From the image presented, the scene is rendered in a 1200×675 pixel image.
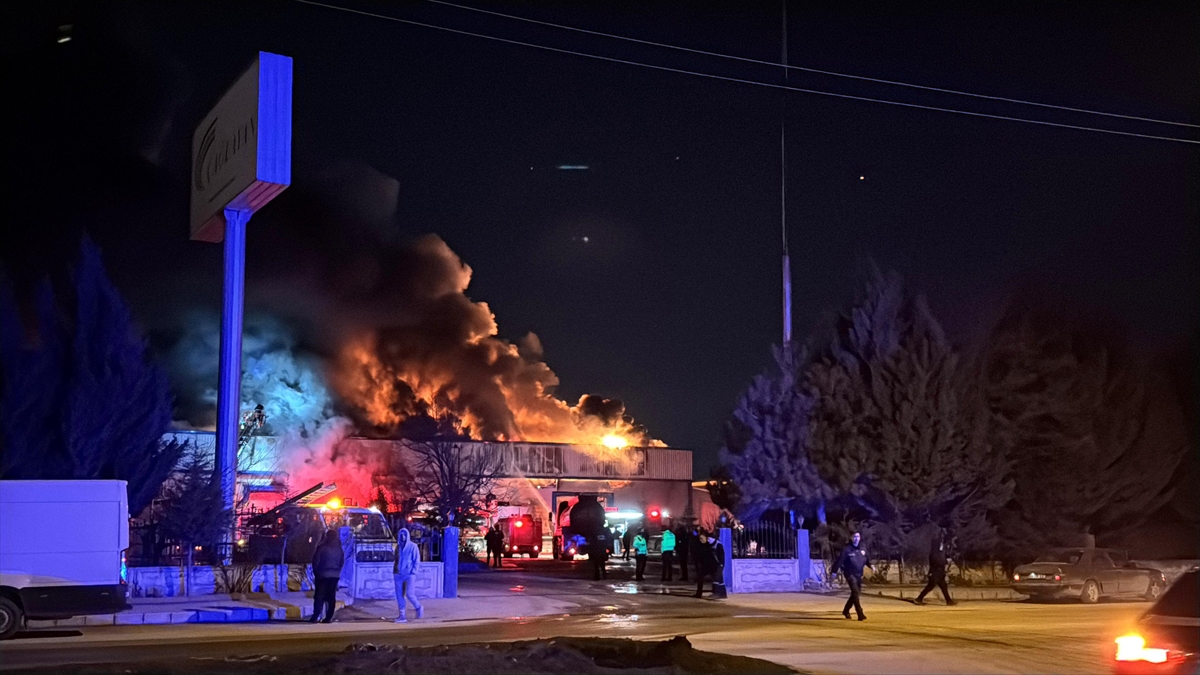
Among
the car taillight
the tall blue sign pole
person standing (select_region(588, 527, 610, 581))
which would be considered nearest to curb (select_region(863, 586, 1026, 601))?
person standing (select_region(588, 527, 610, 581))

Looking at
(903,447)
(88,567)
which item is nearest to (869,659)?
(88,567)

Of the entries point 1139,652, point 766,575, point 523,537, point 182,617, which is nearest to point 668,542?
point 766,575

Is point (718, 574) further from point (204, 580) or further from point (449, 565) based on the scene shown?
point (204, 580)

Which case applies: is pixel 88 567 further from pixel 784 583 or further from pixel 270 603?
pixel 784 583

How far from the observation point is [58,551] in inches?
619

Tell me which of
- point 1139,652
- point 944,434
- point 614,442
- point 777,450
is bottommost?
point 1139,652

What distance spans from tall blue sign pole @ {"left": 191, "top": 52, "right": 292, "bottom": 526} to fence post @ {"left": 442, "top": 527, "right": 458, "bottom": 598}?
4.80 metres

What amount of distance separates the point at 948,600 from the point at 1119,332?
14002 millimetres

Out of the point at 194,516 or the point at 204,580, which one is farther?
the point at 194,516

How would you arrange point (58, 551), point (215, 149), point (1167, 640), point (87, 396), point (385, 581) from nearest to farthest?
point (1167, 640) → point (58, 551) → point (385, 581) → point (87, 396) → point (215, 149)

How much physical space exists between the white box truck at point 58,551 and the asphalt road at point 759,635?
43cm

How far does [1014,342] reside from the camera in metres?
29.8

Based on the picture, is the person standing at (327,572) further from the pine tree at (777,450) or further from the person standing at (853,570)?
the pine tree at (777,450)

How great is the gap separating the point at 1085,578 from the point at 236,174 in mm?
21039
